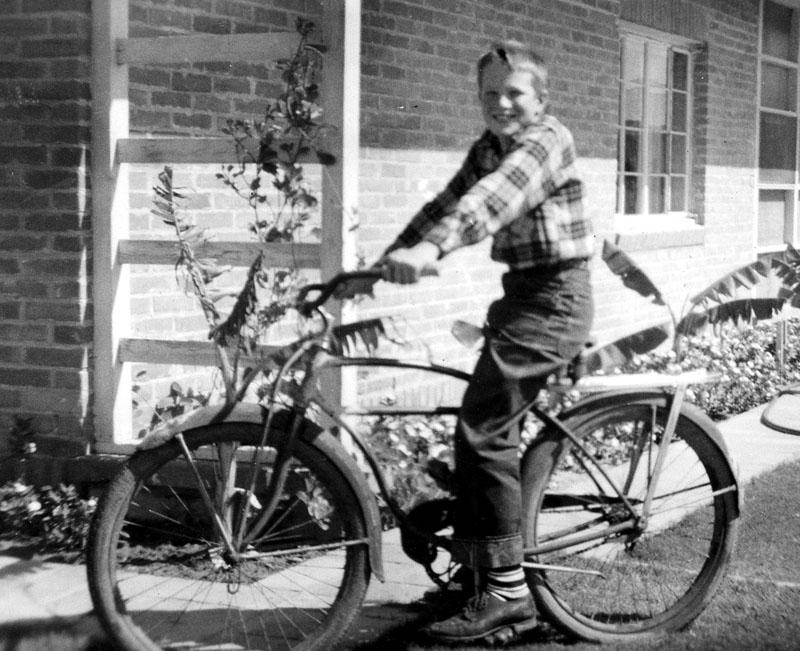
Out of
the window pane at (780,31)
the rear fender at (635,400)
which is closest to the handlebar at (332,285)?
the rear fender at (635,400)

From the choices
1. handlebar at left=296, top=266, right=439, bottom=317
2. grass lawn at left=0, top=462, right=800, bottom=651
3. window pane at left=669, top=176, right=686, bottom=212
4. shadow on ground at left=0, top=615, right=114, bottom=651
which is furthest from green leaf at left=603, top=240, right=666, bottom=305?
window pane at left=669, top=176, right=686, bottom=212

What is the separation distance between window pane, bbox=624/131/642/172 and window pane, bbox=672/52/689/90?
98cm

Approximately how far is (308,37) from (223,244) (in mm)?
879

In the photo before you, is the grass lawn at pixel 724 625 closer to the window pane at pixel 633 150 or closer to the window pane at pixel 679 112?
the window pane at pixel 633 150

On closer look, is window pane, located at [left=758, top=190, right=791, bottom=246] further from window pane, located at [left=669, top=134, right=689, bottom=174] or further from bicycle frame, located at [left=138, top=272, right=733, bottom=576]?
bicycle frame, located at [left=138, top=272, right=733, bottom=576]

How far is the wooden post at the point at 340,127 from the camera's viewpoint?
17.7 ft

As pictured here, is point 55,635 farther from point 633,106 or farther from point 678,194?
point 678,194

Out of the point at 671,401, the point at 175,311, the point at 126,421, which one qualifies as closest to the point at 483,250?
the point at 175,311

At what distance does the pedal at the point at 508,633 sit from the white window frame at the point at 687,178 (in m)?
7.07

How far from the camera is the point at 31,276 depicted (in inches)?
233

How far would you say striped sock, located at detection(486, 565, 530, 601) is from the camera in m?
4.29

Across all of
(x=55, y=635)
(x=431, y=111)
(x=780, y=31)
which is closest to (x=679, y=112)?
(x=780, y=31)

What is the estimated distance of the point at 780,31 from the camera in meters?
14.9

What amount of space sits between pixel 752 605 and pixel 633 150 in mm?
7342
